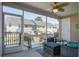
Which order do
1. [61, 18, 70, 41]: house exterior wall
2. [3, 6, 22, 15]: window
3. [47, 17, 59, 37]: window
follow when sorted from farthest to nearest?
[61, 18, 70, 41]: house exterior wall < [47, 17, 59, 37]: window < [3, 6, 22, 15]: window

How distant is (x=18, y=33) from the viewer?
444cm

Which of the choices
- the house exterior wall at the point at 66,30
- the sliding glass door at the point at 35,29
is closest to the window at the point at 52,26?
the sliding glass door at the point at 35,29

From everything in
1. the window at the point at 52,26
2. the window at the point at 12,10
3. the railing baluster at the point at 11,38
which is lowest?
the railing baluster at the point at 11,38

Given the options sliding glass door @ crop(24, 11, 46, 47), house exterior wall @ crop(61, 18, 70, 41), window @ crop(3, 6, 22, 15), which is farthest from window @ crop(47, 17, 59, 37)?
window @ crop(3, 6, 22, 15)

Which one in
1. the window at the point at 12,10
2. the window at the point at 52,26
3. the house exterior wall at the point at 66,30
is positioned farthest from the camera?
the house exterior wall at the point at 66,30

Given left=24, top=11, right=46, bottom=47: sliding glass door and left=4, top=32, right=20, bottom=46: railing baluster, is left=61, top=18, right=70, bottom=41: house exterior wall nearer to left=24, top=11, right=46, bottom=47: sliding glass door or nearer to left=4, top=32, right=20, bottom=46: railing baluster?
left=24, top=11, right=46, bottom=47: sliding glass door

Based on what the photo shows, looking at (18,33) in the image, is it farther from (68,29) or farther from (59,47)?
(68,29)

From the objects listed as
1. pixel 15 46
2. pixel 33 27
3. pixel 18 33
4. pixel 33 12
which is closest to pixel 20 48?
pixel 15 46

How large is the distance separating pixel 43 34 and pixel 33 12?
34.3 inches

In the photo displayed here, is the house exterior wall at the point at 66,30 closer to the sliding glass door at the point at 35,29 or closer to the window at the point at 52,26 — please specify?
the window at the point at 52,26

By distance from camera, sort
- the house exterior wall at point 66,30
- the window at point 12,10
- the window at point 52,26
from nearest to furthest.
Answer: the window at point 12,10 < the window at point 52,26 < the house exterior wall at point 66,30

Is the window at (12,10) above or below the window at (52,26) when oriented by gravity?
above

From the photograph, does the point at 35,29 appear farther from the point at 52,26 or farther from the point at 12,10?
the point at 12,10

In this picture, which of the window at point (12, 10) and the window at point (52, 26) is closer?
the window at point (12, 10)
